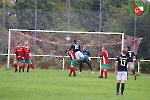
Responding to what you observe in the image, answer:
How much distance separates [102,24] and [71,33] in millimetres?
2816

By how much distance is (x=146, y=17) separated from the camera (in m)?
40.3

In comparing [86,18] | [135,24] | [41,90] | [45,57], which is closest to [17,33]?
[45,57]

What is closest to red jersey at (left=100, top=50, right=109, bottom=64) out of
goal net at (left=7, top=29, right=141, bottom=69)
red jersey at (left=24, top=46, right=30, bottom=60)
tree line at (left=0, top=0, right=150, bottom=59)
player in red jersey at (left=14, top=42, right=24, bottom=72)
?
red jersey at (left=24, top=46, right=30, bottom=60)

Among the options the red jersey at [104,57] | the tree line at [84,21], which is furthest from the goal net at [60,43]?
the red jersey at [104,57]

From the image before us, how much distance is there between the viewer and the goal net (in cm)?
3862

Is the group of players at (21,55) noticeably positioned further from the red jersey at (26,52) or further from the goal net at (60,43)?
the goal net at (60,43)

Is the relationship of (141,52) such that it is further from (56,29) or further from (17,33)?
(17,33)

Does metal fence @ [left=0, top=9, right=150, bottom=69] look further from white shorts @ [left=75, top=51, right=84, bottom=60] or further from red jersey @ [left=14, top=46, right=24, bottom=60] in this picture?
white shorts @ [left=75, top=51, right=84, bottom=60]

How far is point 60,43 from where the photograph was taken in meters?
39.2

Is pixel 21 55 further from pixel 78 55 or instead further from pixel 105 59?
pixel 105 59

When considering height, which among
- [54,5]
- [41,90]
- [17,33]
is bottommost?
[41,90]

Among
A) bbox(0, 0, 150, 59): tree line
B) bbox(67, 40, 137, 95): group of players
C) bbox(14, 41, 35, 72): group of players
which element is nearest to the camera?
bbox(67, 40, 137, 95): group of players

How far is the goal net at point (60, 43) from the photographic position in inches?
1521

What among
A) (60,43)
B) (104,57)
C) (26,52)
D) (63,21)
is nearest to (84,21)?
(63,21)
